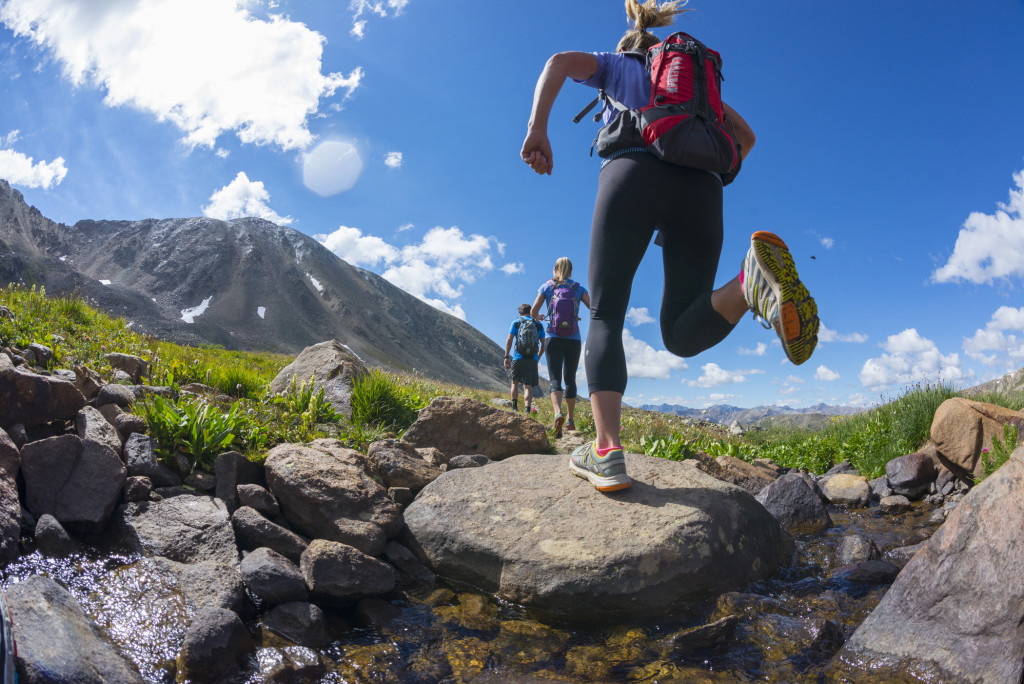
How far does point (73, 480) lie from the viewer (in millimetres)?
3004

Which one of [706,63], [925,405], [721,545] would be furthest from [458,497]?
[925,405]

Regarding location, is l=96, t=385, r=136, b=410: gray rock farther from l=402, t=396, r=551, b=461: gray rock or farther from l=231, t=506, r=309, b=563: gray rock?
l=402, t=396, r=551, b=461: gray rock

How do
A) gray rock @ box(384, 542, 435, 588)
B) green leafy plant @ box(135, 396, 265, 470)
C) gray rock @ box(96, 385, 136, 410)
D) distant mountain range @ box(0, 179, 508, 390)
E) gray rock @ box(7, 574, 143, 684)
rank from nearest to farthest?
gray rock @ box(7, 574, 143, 684), gray rock @ box(384, 542, 435, 588), green leafy plant @ box(135, 396, 265, 470), gray rock @ box(96, 385, 136, 410), distant mountain range @ box(0, 179, 508, 390)

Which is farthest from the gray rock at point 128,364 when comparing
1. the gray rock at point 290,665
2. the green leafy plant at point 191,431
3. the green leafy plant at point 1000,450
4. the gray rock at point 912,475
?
the green leafy plant at point 1000,450

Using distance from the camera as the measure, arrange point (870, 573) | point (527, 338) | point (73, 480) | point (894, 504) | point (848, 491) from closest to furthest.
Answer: point (73, 480), point (870, 573), point (894, 504), point (848, 491), point (527, 338)

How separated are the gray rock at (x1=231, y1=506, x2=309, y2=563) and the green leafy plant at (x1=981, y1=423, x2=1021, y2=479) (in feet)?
21.0

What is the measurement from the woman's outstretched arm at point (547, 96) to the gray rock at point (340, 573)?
2358 millimetres

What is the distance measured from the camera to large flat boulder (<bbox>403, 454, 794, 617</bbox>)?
295 cm

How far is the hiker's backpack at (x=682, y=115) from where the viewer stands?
293 cm

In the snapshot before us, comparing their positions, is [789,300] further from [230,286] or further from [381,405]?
[230,286]

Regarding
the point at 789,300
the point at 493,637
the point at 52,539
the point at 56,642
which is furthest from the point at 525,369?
the point at 56,642

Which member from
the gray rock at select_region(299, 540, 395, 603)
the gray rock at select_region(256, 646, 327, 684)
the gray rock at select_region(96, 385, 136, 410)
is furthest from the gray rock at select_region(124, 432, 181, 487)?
the gray rock at select_region(256, 646, 327, 684)

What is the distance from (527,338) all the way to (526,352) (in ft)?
1.20

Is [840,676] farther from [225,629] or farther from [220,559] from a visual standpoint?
[220,559]
